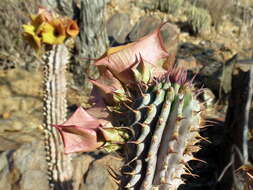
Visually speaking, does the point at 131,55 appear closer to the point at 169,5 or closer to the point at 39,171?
the point at 39,171

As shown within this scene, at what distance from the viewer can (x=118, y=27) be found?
6.14 metres

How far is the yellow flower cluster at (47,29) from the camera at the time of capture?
1.69 m

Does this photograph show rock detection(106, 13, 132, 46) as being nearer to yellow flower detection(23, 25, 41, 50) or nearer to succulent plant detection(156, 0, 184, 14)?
succulent plant detection(156, 0, 184, 14)

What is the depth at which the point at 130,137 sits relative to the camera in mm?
842

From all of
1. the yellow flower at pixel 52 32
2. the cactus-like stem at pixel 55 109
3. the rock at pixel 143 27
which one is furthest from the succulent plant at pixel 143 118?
the rock at pixel 143 27

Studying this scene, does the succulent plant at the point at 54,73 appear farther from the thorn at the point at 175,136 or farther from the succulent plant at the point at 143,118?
the thorn at the point at 175,136

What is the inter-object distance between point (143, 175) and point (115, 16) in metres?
5.85

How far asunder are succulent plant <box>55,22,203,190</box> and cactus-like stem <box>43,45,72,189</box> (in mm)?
1180

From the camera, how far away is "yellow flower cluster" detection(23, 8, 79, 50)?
5.54 ft

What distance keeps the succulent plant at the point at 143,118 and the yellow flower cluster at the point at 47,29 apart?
94 centimetres

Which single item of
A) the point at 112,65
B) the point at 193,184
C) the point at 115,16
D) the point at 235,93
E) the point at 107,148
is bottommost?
the point at 193,184

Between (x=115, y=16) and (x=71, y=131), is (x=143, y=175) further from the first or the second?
(x=115, y=16)

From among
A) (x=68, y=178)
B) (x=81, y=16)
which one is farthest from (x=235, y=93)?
(x=81, y=16)

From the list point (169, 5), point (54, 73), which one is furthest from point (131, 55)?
point (169, 5)
